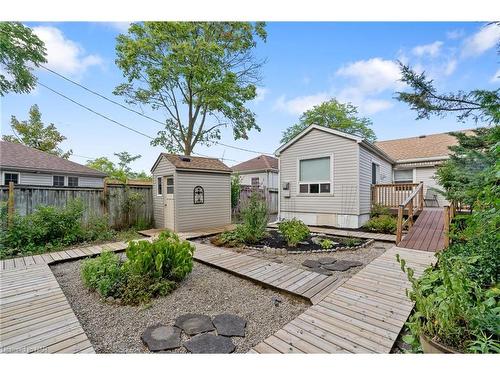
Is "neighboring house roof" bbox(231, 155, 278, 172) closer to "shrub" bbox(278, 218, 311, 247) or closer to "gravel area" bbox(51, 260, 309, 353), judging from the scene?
"shrub" bbox(278, 218, 311, 247)

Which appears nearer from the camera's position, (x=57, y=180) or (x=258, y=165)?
(x=57, y=180)

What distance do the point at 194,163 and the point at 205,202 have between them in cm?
143

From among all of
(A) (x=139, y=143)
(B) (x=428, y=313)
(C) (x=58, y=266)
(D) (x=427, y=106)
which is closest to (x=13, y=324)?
(C) (x=58, y=266)

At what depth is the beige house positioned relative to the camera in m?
7.45

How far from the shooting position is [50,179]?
11.7 meters

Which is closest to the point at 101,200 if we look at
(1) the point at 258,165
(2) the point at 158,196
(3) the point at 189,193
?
(2) the point at 158,196

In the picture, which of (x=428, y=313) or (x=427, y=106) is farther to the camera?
(x=427, y=106)

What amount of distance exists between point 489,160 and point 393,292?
2.88m

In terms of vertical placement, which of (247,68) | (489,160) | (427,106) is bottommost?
(489,160)

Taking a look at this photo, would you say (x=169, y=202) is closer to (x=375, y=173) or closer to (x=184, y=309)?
(x=184, y=309)

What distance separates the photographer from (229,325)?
2262 mm

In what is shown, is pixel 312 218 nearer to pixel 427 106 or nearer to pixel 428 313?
pixel 427 106

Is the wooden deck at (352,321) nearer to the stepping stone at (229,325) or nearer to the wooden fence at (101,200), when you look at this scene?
the stepping stone at (229,325)

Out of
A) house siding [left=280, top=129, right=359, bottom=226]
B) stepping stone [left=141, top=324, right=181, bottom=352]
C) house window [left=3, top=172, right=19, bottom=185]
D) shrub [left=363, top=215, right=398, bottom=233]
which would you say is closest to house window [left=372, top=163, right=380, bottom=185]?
house siding [left=280, top=129, right=359, bottom=226]
